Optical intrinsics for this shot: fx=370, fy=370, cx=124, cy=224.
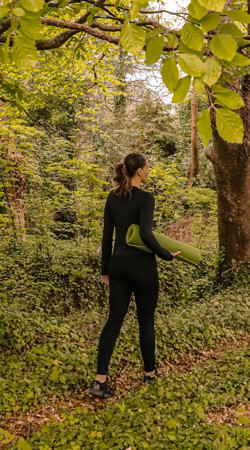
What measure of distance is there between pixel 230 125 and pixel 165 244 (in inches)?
91.4

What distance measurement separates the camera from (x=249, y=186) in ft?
Result: 24.2

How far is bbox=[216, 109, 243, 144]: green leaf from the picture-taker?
58.1 inches

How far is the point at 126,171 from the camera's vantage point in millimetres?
3760

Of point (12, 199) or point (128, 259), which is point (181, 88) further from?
point (12, 199)

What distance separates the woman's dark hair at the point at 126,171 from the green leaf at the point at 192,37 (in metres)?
2.19

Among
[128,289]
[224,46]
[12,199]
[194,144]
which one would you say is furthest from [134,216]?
[194,144]

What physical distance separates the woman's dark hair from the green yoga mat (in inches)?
15.4

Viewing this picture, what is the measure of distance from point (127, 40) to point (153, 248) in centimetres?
228

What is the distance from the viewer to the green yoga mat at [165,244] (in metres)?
3.58

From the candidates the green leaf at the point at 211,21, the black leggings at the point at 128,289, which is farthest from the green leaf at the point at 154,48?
the black leggings at the point at 128,289

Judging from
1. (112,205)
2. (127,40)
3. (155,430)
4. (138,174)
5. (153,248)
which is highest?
(127,40)

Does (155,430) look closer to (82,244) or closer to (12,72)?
(82,244)

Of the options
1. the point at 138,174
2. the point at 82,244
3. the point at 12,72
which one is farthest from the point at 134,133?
the point at 138,174

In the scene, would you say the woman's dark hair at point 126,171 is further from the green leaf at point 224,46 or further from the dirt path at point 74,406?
the green leaf at point 224,46
